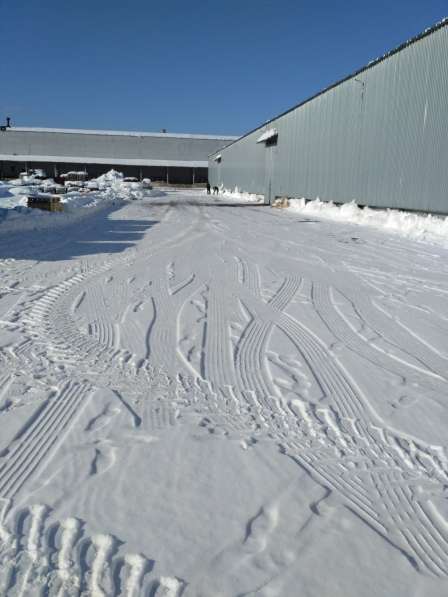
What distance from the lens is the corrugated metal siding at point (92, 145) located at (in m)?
64.6

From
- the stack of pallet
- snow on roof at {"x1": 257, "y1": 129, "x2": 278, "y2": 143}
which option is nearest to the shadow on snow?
the stack of pallet

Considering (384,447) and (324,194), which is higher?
(324,194)

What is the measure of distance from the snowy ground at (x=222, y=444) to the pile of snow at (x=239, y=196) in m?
31.0

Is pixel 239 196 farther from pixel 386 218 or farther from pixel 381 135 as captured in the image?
pixel 386 218

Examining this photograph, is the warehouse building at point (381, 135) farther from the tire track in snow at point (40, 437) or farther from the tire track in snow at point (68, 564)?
A: the tire track in snow at point (68, 564)

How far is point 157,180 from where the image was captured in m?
66.1

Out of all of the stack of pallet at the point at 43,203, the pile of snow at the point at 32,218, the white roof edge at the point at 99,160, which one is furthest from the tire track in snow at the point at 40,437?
the white roof edge at the point at 99,160

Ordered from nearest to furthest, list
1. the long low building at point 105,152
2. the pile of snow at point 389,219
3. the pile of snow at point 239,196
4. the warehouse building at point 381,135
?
the pile of snow at point 389,219
the warehouse building at point 381,135
the pile of snow at point 239,196
the long low building at point 105,152

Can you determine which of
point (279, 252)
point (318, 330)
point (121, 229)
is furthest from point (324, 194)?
point (318, 330)

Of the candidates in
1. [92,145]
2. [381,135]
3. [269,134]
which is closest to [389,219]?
[381,135]

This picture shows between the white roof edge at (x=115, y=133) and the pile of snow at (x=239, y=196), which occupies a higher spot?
the white roof edge at (x=115, y=133)

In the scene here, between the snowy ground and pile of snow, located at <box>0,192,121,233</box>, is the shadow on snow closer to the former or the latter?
pile of snow, located at <box>0,192,121,233</box>

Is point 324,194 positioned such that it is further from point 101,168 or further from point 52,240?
point 101,168

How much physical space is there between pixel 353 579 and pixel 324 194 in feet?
69.5
